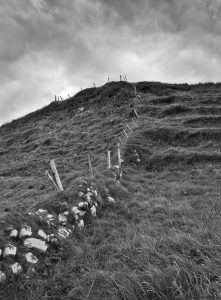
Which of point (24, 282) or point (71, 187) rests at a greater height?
point (71, 187)

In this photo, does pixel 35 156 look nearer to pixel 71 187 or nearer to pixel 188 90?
pixel 71 187

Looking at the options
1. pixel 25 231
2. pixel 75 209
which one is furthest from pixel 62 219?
pixel 25 231

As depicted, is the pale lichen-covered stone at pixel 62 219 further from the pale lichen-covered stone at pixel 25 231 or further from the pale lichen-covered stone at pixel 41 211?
the pale lichen-covered stone at pixel 25 231

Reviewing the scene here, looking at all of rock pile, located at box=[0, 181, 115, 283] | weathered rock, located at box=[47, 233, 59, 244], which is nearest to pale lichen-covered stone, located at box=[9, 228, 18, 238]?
rock pile, located at box=[0, 181, 115, 283]

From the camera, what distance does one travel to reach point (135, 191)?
14109mm

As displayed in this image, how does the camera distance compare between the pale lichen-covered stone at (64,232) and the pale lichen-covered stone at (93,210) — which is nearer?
the pale lichen-covered stone at (64,232)

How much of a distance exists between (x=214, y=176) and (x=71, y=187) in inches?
309

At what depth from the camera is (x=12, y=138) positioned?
38.8m

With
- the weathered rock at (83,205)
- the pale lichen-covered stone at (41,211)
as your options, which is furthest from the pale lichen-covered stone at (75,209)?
the pale lichen-covered stone at (41,211)

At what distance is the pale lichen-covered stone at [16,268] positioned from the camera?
647 cm

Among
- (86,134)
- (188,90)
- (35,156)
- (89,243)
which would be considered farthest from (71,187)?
(188,90)

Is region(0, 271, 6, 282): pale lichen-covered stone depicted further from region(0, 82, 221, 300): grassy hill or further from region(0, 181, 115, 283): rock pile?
region(0, 82, 221, 300): grassy hill

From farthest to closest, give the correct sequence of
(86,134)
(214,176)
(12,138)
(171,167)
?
(12,138) < (86,134) < (171,167) < (214,176)

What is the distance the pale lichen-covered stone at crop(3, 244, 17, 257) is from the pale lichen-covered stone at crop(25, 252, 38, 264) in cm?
31
